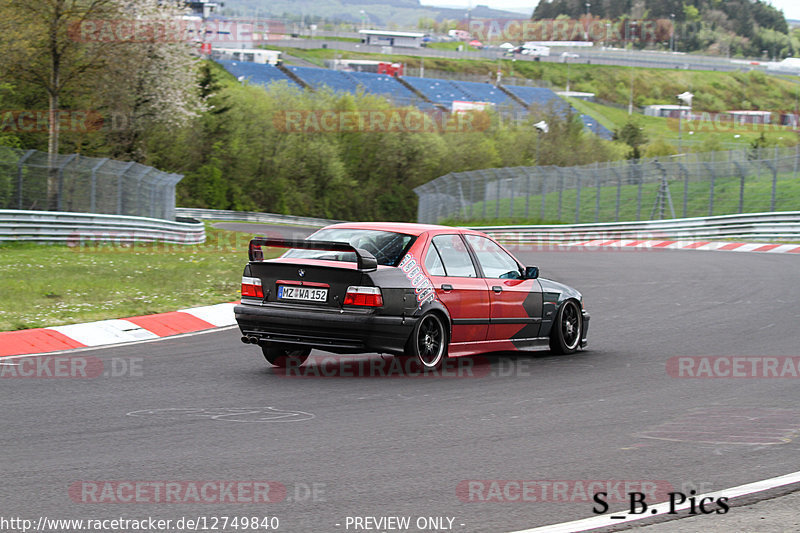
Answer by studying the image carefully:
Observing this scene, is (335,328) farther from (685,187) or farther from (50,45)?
(685,187)

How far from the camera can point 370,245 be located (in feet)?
30.3

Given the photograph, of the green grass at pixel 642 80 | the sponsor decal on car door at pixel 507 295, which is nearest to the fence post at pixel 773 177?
the sponsor decal on car door at pixel 507 295

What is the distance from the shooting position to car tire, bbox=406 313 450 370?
29.0 ft

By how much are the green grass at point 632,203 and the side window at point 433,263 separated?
2767cm

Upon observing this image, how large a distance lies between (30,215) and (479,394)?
18.8m

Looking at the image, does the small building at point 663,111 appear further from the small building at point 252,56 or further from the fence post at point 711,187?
the fence post at point 711,187

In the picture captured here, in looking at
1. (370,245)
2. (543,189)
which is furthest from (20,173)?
(543,189)

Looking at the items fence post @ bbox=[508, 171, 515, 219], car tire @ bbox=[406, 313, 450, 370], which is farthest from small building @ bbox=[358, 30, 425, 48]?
car tire @ bbox=[406, 313, 450, 370]

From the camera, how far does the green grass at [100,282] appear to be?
12555 mm

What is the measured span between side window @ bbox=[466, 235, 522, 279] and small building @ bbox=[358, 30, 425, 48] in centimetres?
17077

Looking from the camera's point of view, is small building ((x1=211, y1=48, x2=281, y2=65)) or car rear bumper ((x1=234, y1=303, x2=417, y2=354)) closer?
car rear bumper ((x1=234, y1=303, x2=417, y2=354))

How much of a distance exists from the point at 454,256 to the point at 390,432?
3.35 metres

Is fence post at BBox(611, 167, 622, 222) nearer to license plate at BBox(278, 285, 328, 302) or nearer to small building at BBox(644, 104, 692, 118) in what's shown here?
license plate at BBox(278, 285, 328, 302)

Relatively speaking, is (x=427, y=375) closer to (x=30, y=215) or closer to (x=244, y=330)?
(x=244, y=330)
